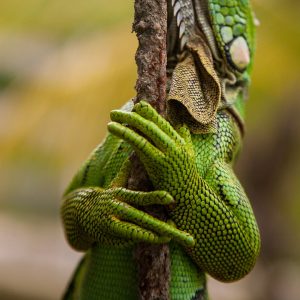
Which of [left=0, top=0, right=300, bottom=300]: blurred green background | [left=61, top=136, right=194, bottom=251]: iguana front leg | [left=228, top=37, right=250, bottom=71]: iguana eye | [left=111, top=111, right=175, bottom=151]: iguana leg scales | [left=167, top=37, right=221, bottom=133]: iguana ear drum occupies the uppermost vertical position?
[left=0, top=0, right=300, bottom=300]: blurred green background

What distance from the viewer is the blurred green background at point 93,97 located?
22.4ft

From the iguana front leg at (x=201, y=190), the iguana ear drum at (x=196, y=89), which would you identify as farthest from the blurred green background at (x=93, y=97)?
the iguana front leg at (x=201, y=190)

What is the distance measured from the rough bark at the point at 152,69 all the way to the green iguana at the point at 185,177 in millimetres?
77

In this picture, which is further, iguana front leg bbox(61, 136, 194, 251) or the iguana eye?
the iguana eye

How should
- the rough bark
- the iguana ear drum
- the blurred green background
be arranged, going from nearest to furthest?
1. the rough bark
2. the iguana ear drum
3. the blurred green background

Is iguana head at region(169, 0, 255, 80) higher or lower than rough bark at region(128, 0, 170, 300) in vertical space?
higher

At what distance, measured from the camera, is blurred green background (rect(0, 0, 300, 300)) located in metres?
6.81

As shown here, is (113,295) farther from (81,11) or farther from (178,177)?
(81,11)

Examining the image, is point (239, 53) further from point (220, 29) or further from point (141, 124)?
point (141, 124)

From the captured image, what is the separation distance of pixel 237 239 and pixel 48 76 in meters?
4.40

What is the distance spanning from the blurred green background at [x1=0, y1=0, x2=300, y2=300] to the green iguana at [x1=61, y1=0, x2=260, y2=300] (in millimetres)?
3139

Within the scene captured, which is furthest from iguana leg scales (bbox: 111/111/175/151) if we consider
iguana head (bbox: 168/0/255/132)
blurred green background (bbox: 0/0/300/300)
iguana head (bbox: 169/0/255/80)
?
blurred green background (bbox: 0/0/300/300)

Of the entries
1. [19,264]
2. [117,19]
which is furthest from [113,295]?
[19,264]

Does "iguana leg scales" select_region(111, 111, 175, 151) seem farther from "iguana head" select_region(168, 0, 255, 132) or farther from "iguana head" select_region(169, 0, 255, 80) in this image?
"iguana head" select_region(169, 0, 255, 80)
